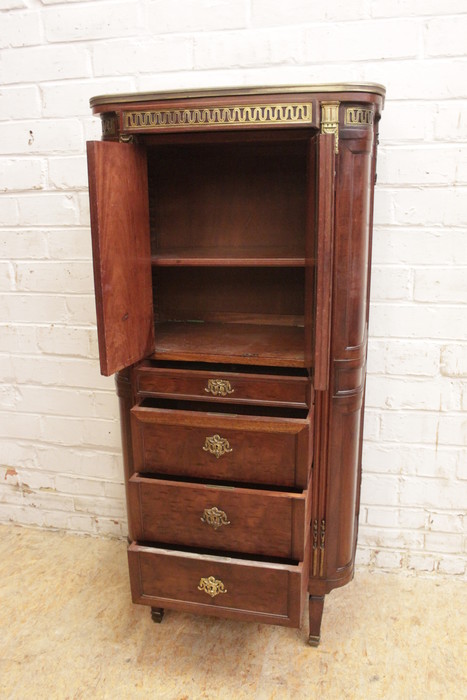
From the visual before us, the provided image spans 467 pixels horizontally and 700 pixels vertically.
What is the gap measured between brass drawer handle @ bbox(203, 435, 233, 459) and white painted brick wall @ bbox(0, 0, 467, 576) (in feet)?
2.19

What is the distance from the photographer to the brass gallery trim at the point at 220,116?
1.42 meters

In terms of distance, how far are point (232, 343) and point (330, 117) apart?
0.66 metres

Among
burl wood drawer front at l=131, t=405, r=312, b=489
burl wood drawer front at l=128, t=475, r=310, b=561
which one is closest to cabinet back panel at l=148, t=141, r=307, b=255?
burl wood drawer front at l=131, t=405, r=312, b=489

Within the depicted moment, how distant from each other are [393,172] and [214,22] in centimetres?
73

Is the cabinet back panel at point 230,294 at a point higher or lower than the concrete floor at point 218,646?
higher

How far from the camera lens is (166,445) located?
1629mm

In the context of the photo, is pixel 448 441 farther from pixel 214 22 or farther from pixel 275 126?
pixel 214 22

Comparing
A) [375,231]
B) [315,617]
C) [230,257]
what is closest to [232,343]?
[230,257]

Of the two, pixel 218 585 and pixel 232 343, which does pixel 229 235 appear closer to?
pixel 232 343

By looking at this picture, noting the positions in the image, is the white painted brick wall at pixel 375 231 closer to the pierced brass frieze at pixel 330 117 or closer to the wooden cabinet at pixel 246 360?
the wooden cabinet at pixel 246 360

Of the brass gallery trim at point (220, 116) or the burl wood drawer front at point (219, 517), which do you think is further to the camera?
the burl wood drawer front at point (219, 517)

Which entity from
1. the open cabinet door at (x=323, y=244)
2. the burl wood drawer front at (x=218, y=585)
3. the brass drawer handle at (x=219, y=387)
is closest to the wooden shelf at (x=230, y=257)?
the open cabinet door at (x=323, y=244)

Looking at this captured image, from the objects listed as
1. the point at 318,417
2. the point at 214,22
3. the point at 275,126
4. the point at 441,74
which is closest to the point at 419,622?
the point at 318,417

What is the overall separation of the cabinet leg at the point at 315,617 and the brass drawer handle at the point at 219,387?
0.71 m
